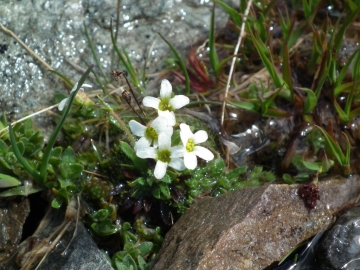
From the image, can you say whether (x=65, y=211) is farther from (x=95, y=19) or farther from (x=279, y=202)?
(x=95, y=19)

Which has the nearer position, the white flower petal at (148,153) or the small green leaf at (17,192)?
the white flower petal at (148,153)

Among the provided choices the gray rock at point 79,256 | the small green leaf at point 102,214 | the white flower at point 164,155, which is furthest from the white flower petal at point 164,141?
the gray rock at point 79,256

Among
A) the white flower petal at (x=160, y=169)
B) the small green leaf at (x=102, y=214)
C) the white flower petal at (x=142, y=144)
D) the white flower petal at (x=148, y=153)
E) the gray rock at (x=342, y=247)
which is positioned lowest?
the gray rock at (x=342, y=247)

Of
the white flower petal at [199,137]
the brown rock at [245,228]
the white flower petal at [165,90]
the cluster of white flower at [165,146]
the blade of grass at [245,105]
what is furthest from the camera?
the blade of grass at [245,105]

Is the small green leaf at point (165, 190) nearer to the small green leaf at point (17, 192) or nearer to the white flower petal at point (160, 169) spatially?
the white flower petal at point (160, 169)

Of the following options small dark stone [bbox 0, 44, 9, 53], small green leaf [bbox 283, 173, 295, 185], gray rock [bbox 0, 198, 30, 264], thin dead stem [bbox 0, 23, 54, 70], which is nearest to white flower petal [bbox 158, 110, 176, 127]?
small green leaf [bbox 283, 173, 295, 185]

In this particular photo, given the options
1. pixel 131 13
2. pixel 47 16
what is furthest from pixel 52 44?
pixel 131 13

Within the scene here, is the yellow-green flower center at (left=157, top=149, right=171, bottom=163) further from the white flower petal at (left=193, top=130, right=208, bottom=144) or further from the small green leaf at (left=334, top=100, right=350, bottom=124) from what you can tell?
the small green leaf at (left=334, top=100, right=350, bottom=124)
